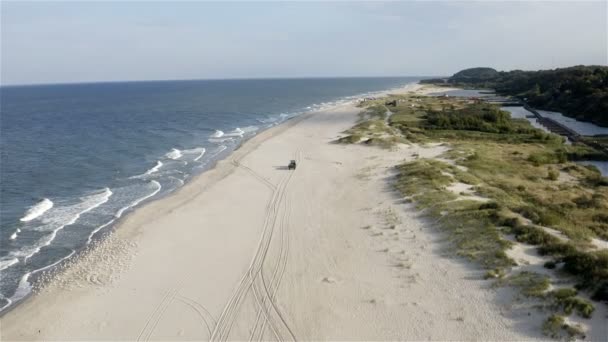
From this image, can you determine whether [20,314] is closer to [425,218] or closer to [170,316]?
[170,316]

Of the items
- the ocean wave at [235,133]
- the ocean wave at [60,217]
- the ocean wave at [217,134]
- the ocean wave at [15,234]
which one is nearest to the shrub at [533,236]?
the ocean wave at [60,217]

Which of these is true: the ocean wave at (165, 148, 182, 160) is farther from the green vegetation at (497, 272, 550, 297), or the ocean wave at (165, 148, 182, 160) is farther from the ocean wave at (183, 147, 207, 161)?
the green vegetation at (497, 272, 550, 297)

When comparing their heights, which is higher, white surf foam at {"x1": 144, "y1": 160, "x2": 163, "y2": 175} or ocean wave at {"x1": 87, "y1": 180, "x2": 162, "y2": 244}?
white surf foam at {"x1": 144, "y1": 160, "x2": 163, "y2": 175}

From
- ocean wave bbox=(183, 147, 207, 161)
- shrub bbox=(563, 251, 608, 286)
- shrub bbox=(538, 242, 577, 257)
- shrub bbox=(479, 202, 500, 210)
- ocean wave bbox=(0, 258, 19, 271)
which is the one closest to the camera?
shrub bbox=(563, 251, 608, 286)

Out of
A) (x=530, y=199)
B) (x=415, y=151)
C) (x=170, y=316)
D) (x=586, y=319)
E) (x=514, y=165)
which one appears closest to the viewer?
(x=586, y=319)

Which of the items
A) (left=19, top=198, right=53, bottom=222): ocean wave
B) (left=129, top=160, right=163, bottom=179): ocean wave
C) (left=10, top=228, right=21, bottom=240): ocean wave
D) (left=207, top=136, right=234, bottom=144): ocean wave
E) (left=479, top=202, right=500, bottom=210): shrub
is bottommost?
(left=10, top=228, right=21, bottom=240): ocean wave

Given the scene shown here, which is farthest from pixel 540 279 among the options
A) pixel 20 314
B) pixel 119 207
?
pixel 119 207

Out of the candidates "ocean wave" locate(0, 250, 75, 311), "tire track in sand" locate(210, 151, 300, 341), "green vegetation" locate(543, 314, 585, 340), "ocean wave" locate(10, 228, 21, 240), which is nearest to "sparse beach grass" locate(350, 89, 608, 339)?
"green vegetation" locate(543, 314, 585, 340)
